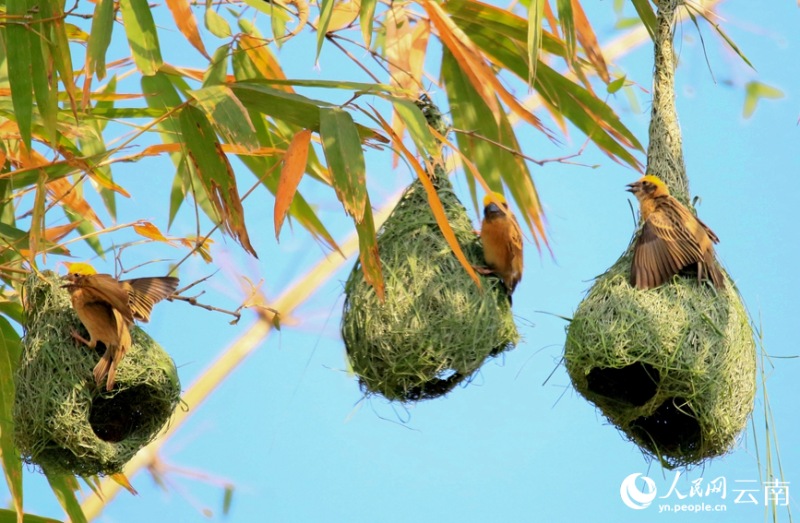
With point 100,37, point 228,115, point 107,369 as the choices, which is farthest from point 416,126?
point 107,369

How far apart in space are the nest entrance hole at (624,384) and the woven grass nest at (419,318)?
0.29m

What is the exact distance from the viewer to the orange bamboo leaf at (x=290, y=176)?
2988 millimetres

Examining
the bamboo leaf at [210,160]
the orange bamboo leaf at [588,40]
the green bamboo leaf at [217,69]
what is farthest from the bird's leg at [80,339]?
the orange bamboo leaf at [588,40]

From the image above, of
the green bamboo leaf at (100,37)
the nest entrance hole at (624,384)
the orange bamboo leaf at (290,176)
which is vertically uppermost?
the green bamboo leaf at (100,37)

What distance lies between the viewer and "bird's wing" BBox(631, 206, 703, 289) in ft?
11.5

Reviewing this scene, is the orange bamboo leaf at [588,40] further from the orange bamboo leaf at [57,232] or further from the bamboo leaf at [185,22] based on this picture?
the orange bamboo leaf at [57,232]

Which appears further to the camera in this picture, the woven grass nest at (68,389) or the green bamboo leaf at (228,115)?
the woven grass nest at (68,389)

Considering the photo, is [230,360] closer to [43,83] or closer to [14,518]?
[14,518]

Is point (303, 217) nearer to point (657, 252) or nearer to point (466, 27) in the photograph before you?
point (466, 27)

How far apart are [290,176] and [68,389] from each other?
95 cm

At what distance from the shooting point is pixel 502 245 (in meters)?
3.76

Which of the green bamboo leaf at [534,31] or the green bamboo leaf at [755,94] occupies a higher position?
the green bamboo leaf at [534,31]

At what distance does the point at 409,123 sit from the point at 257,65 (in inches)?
48.6

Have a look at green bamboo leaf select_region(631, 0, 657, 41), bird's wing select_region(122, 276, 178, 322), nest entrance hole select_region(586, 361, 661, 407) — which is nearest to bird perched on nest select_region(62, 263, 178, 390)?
bird's wing select_region(122, 276, 178, 322)
